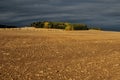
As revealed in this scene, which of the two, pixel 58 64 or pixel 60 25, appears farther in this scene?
pixel 60 25

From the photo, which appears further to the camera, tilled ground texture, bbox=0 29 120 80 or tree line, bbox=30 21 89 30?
tree line, bbox=30 21 89 30

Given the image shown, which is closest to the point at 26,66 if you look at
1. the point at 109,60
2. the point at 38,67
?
the point at 38,67

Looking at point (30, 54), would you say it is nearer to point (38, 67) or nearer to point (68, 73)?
point (38, 67)

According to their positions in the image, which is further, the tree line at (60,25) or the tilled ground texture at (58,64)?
the tree line at (60,25)

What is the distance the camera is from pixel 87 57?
1878 centimetres

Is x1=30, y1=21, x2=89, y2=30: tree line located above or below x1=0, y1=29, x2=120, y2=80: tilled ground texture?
above

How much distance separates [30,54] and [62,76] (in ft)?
18.3

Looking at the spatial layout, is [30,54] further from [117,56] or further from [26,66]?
[117,56]

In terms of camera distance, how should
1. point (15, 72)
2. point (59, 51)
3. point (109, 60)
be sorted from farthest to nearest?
point (59, 51) → point (109, 60) → point (15, 72)

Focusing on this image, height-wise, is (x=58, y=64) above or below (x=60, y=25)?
below

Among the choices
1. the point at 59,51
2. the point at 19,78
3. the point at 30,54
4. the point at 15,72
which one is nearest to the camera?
the point at 19,78

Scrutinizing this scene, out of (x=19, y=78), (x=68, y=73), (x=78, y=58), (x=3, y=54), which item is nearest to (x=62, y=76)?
(x=68, y=73)

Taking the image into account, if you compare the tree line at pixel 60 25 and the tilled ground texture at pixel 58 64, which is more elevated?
the tree line at pixel 60 25

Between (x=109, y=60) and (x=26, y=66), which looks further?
(x=109, y=60)
